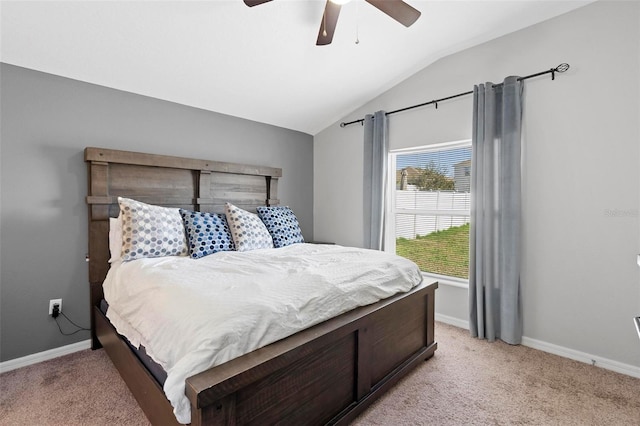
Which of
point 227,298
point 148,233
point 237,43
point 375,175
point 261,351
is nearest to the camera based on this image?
point 261,351

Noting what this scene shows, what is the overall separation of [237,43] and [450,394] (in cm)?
283

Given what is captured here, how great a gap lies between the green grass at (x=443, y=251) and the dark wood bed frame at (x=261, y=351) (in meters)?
0.97

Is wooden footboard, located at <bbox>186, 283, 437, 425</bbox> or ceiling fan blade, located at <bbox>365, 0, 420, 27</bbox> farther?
ceiling fan blade, located at <bbox>365, 0, 420, 27</bbox>

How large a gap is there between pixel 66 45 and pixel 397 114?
9.31 feet

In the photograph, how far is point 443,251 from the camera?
315cm

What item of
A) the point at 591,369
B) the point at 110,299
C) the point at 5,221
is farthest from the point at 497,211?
the point at 5,221

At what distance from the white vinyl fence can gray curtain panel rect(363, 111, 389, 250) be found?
269 mm

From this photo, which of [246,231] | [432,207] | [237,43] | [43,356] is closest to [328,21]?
[237,43]

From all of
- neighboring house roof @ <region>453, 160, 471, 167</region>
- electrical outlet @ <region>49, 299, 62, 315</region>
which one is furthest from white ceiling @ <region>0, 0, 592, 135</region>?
electrical outlet @ <region>49, 299, 62, 315</region>

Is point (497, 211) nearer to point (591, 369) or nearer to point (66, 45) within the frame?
point (591, 369)

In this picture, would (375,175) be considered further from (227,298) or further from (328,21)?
(227,298)

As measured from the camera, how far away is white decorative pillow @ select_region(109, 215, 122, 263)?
2.24 metres

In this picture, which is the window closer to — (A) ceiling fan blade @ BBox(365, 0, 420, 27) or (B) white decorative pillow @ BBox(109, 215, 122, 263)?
(A) ceiling fan blade @ BBox(365, 0, 420, 27)

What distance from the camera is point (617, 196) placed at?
6.88ft
